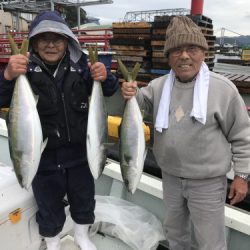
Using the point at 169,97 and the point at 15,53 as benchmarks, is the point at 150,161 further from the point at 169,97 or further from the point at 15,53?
the point at 15,53

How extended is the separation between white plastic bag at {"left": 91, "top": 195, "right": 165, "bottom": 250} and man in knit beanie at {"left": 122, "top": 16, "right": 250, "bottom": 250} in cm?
68

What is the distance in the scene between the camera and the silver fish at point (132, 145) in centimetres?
195

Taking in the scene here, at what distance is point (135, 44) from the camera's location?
703cm

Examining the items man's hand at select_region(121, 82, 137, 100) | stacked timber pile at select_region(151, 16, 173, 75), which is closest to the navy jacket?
man's hand at select_region(121, 82, 137, 100)

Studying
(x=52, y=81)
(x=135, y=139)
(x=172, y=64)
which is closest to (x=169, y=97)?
(x=172, y=64)

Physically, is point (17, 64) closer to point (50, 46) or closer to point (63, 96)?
point (50, 46)

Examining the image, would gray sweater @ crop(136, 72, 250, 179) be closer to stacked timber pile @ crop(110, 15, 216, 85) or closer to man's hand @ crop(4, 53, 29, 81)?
man's hand @ crop(4, 53, 29, 81)

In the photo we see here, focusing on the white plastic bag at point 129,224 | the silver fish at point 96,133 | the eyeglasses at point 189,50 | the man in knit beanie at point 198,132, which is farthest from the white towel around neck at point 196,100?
the white plastic bag at point 129,224

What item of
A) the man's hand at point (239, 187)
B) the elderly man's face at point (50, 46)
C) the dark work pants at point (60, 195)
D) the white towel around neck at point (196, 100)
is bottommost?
the dark work pants at point (60, 195)

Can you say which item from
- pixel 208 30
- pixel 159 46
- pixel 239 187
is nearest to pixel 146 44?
pixel 159 46

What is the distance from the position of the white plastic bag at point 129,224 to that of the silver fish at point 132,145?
102cm

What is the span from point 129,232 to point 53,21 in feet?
6.21

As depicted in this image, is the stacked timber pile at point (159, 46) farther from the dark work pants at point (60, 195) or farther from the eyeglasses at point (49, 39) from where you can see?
the eyeglasses at point (49, 39)

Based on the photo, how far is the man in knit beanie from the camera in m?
2.02
